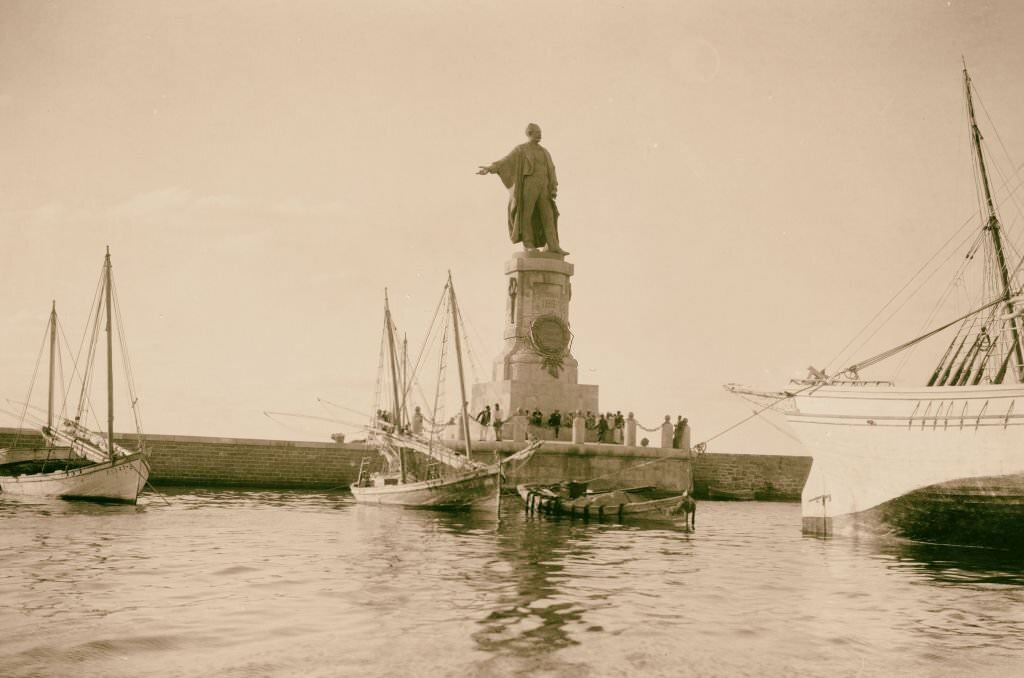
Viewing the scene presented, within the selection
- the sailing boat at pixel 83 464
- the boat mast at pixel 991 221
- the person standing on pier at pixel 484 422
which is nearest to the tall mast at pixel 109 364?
the sailing boat at pixel 83 464

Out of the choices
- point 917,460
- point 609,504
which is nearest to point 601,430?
point 609,504

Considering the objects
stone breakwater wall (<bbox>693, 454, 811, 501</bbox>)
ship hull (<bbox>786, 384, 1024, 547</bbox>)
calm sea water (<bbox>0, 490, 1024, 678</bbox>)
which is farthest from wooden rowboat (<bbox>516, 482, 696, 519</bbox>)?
stone breakwater wall (<bbox>693, 454, 811, 501</bbox>)

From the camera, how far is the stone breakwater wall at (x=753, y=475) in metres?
49.9

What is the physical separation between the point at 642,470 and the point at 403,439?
30.7ft

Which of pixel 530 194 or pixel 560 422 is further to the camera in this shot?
pixel 530 194

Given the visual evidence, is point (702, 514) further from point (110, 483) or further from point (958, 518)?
point (110, 483)

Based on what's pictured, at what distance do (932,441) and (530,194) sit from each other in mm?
21678

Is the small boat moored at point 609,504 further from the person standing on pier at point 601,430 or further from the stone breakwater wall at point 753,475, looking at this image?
the stone breakwater wall at point 753,475

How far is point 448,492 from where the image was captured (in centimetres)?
3475

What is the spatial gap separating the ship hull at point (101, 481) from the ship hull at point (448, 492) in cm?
833

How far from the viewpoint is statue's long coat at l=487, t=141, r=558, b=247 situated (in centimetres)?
4353

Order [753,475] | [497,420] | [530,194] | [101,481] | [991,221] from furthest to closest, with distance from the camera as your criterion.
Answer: [753,475] → [530,194] → [497,420] → [101,481] → [991,221]

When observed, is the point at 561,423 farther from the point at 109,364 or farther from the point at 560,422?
the point at 109,364

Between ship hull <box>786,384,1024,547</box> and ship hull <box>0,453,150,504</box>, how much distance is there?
2156 centimetres
